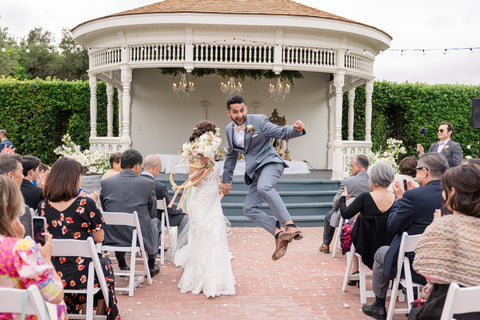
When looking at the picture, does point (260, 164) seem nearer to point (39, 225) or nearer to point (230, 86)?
point (39, 225)

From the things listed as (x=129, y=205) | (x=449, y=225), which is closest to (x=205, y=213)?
(x=129, y=205)

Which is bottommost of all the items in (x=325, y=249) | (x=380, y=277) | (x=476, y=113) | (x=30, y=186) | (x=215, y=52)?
(x=325, y=249)

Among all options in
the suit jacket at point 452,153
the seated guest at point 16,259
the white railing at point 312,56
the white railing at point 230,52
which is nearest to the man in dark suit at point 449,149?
the suit jacket at point 452,153

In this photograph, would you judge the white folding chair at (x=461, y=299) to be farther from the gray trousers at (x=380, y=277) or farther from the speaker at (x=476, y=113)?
the speaker at (x=476, y=113)

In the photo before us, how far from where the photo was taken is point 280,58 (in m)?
11.4

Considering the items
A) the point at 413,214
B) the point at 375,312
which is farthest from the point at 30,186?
the point at 413,214

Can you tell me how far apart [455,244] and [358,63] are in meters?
10.8

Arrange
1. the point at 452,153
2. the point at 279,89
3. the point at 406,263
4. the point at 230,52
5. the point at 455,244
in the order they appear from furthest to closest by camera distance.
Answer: the point at 279,89 < the point at 230,52 < the point at 452,153 < the point at 406,263 < the point at 455,244

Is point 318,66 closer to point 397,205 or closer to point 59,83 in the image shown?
point 397,205

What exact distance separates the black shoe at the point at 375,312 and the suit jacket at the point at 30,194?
381 centimetres

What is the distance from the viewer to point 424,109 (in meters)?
16.4

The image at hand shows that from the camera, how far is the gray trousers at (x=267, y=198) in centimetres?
499

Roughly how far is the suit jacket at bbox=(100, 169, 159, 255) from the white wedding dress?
566 mm

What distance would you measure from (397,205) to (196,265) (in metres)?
2.47
